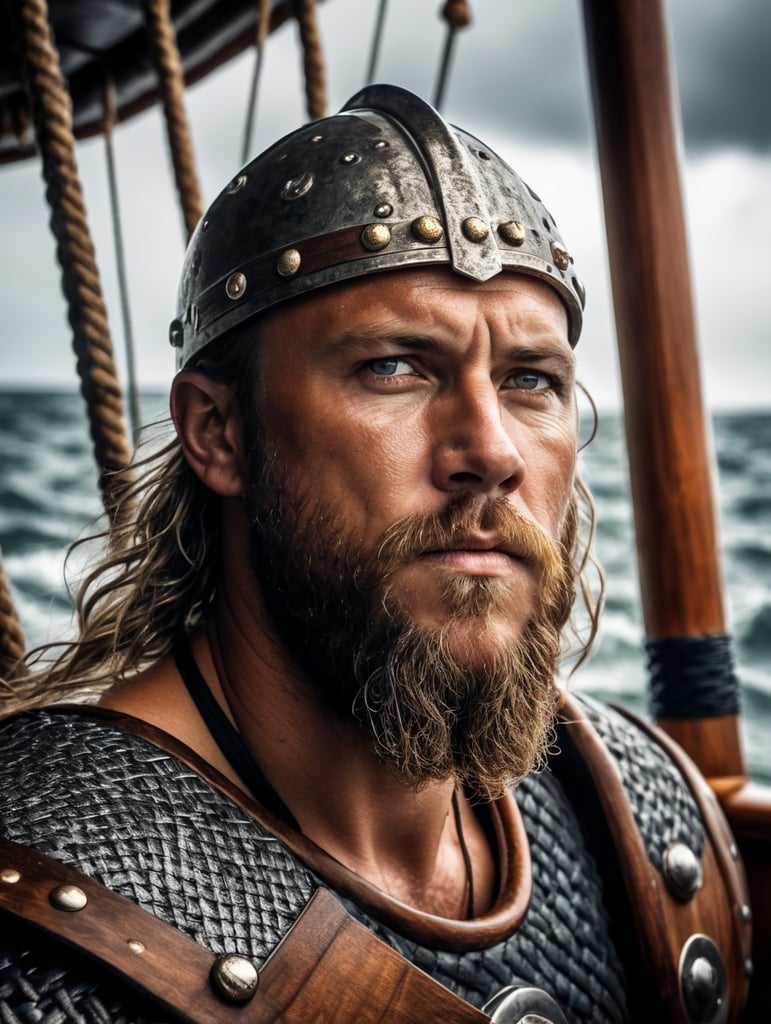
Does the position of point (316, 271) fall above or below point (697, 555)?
above

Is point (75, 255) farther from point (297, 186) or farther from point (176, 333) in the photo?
point (297, 186)

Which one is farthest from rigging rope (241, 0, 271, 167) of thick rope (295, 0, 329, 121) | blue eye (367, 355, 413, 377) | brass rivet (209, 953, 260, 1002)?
brass rivet (209, 953, 260, 1002)

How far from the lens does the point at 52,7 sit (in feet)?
6.82

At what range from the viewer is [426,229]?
1380 mm

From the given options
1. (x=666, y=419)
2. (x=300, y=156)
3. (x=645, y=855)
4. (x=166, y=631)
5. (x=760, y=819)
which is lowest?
(x=760, y=819)

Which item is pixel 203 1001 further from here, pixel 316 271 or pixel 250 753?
pixel 316 271

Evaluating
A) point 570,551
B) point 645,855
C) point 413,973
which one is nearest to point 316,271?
point 570,551

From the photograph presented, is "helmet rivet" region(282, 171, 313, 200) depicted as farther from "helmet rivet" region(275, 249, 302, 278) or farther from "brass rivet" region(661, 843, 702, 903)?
"brass rivet" region(661, 843, 702, 903)

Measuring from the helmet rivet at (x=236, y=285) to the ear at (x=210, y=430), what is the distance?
0.13m

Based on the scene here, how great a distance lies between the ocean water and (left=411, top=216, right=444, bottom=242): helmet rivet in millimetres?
591

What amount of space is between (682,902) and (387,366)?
0.91m

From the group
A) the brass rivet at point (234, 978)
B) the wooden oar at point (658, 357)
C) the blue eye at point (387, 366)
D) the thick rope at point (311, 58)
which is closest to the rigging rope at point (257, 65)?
the thick rope at point (311, 58)

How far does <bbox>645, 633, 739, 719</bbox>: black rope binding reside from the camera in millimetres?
2059

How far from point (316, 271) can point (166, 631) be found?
599 mm
